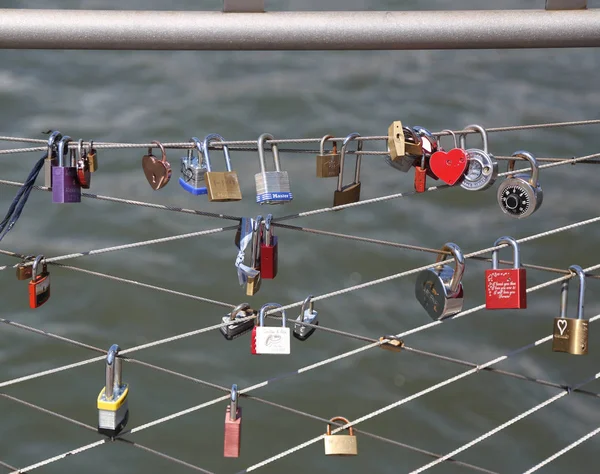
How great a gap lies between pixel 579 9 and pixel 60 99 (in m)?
4.19

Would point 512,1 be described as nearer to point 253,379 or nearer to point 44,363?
point 253,379

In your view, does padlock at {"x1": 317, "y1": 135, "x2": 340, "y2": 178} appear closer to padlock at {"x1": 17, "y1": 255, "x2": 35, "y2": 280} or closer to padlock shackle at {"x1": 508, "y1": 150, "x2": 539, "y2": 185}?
padlock shackle at {"x1": 508, "y1": 150, "x2": 539, "y2": 185}

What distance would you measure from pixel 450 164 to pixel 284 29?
62 cm

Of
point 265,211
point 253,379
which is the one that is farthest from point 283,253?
point 253,379

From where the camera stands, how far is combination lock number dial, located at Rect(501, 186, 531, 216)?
239cm

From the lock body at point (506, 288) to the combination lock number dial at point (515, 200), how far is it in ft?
0.52

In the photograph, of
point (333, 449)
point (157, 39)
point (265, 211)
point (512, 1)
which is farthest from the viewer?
point (512, 1)

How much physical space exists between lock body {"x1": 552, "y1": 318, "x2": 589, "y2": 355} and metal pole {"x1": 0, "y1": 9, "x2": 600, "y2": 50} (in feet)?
2.70

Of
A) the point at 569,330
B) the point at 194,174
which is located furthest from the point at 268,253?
the point at 569,330

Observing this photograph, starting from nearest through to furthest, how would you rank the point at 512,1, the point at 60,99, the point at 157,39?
the point at 157,39, the point at 512,1, the point at 60,99

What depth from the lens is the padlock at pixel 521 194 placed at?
7.79 feet

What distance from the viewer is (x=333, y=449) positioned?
2.59 meters

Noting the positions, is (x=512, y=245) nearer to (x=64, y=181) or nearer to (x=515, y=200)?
(x=515, y=200)

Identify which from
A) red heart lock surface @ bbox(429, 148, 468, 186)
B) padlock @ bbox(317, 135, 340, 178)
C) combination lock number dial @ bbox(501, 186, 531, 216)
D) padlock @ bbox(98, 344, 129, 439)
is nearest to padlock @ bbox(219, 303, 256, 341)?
padlock @ bbox(98, 344, 129, 439)
